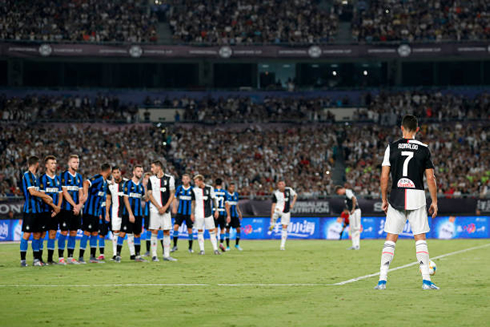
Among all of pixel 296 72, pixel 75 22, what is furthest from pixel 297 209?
pixel 75 22

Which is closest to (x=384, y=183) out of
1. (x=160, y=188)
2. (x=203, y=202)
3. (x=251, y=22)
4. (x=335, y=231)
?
(x=160, y=188)

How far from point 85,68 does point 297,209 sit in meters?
25.4

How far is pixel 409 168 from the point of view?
11.4 meters

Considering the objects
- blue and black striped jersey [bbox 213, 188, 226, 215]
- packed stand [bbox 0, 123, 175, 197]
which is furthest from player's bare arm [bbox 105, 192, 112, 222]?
packed stand [bbox 0, 123, 175, 197]

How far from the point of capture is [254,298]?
11.3 m

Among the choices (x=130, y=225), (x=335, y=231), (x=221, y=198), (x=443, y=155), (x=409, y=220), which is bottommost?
(x=335, y=231)

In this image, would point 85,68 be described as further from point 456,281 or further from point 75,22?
point 456,281

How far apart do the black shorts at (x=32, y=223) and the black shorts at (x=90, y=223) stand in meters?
2.01

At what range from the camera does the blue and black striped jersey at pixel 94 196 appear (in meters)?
19.4

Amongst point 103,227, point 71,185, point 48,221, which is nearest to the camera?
point 48,221

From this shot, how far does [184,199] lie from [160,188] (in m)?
4.13

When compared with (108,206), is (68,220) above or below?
below

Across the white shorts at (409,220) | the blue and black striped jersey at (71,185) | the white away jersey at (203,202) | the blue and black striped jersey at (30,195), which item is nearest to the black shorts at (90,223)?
the blue and black striped jersey at (71,185)

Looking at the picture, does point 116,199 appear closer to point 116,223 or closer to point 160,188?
point 116,223
